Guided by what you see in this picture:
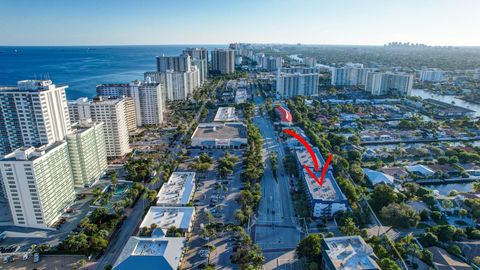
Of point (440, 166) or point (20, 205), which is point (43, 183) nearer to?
point (20, 205)

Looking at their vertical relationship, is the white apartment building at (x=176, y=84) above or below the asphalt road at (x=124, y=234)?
above

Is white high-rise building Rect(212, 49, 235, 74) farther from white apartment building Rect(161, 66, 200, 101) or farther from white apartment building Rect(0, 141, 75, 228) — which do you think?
white apartment building Rect(0, 141, 75, 228)

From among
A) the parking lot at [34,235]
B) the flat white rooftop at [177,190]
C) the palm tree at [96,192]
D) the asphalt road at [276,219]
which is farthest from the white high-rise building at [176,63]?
the parking lot at [34,235]

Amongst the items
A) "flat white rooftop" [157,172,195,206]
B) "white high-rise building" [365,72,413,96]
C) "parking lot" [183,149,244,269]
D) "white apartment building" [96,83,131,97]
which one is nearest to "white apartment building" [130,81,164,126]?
"white apartment building" [96,83,131,97]

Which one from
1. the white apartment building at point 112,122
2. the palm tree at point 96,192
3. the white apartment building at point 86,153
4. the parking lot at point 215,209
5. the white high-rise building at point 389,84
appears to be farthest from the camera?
the white high-rise building at point 389,84

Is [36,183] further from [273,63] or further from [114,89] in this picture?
[273,63]

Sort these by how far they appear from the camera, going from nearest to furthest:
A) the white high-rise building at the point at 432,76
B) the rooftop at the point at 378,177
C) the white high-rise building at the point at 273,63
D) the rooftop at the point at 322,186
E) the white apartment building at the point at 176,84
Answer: the rooftop at the point at 322,186
the rooftop at the point at 378,177
the white apartment building at the point at 176,84
the white high-rise building at the point at 432,76
the white high-rise building at the point at 273,63

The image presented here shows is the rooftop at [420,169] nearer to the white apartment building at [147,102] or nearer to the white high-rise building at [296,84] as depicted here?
the white apartment building at [147,102]
